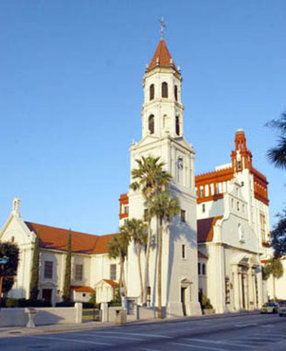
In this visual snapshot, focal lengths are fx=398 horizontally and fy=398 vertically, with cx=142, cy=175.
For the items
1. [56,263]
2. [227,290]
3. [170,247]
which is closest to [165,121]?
[170,247]

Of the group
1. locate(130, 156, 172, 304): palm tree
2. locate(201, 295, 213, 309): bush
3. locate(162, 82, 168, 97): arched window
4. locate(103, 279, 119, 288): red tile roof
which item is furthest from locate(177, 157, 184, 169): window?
locate(103, 279, 119, 288): red tile roof

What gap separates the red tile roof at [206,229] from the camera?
51.8m

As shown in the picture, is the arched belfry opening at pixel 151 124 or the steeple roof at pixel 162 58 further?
the steeple roof at pixel 162 58

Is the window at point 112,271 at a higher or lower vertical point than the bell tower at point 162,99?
lower

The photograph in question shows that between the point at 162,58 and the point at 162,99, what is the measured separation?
634 centimetres

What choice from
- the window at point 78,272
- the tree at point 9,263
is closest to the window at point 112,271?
the window at point 78,272

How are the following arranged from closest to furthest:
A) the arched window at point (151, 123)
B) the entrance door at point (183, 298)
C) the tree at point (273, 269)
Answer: the entrance door at point (183, 298) < the arched window at point (151, 123) < the tree at point (273, 269)

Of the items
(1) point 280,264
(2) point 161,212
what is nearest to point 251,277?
(1) point 280,264

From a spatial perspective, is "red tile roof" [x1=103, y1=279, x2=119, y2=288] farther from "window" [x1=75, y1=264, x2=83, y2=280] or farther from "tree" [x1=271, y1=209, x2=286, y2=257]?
"tree" [x1=271, y1=209, x2=286, y2=257]

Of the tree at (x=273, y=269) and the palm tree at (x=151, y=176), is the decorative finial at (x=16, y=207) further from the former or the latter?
the tree at (x=273, y=269)

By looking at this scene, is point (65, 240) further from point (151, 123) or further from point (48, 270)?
point (151, 123)

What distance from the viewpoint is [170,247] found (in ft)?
137

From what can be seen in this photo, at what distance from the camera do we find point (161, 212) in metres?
37.8

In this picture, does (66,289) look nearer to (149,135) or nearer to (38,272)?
(38,272)
